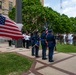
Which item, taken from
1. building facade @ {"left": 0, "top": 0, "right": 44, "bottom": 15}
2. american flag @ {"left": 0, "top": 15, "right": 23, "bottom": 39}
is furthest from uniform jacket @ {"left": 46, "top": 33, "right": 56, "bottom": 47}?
building facade @ {"left": 0, "top": 0, "right": 44, "bottom": 15}

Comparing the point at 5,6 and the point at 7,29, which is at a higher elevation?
the point at 5,6

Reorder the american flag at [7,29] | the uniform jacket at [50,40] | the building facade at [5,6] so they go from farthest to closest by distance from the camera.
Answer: the building facade at [5,6]
the uniform jacket at [50,40]
the american flag at [7,29]

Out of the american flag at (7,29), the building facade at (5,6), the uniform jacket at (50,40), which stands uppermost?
the building facade at (5,6)

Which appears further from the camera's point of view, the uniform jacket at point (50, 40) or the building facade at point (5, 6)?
the building facade at point (5, 6)

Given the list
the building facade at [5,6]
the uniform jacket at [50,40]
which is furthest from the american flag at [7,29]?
the building facade at [5,6]

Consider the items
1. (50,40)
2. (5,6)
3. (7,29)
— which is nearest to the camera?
(7,29)

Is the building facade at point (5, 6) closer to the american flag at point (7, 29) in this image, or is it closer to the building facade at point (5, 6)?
the building facade at point (5, 6)

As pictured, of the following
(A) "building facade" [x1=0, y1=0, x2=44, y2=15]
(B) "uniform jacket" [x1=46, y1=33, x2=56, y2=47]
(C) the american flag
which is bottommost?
(B) "uniform jacket" [x1=46, y1=33, x2=56, y2=47]

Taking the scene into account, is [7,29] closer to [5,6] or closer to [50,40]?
[50,40]

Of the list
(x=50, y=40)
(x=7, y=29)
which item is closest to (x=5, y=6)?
(x=50, y=40)

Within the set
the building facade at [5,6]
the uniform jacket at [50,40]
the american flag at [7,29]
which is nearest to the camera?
the american flag at [7,29]

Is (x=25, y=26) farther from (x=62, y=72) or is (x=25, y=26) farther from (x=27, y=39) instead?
(x=62, y=72)

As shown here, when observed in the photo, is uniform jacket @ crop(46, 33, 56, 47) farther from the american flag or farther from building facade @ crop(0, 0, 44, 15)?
building facade @ crop(0, 0, 44, 15)

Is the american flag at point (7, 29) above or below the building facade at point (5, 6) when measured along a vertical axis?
below
